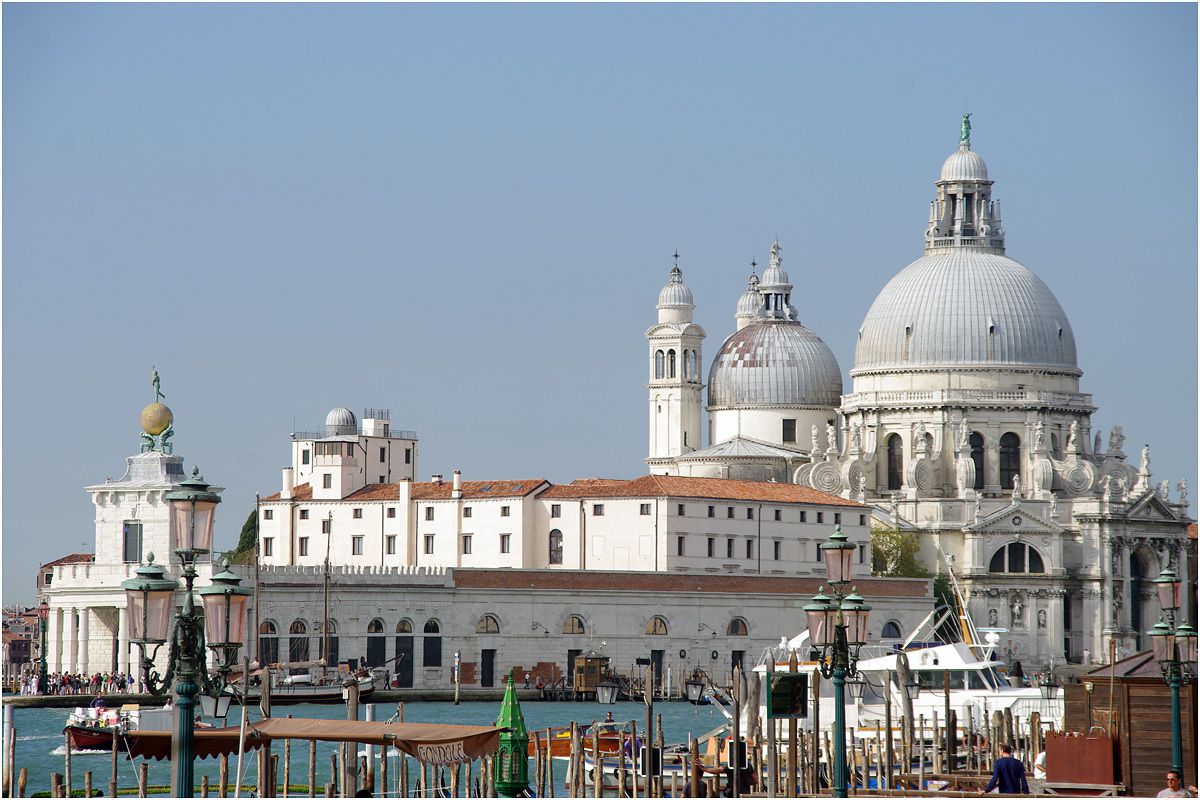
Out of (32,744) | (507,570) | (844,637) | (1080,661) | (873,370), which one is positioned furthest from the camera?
(873,370)

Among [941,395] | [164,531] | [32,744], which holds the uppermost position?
[941,395]

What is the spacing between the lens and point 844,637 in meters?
26.5

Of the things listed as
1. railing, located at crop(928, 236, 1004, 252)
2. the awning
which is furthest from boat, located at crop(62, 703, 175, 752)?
railing, located at crop(928, 236, 1004, 252)

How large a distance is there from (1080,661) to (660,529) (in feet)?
62.0

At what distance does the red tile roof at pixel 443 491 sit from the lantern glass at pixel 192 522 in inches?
2186

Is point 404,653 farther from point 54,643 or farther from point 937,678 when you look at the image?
point 937,678

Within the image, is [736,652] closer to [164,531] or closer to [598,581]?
[598,581]

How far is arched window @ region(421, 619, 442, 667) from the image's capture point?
235 feet

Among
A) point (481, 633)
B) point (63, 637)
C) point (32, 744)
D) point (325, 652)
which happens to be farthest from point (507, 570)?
point (32, 744)

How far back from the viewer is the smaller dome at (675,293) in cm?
9569

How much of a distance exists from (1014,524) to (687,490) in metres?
15.2

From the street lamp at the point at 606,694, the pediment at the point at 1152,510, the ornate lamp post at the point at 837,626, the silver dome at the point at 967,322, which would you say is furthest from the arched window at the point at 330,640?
the ornate lamp post at the point at 837,626

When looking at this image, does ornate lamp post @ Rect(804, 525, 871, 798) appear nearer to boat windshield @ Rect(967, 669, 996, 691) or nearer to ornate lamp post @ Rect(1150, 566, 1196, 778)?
ornate lamp post @ Rect(1150, 566, 1196, 778)

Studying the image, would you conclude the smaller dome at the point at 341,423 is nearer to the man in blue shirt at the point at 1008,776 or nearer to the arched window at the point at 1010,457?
the arched window at the point at 1010,457
